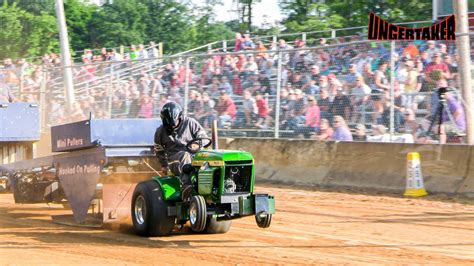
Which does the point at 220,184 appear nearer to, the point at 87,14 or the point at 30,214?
the point at 30,214

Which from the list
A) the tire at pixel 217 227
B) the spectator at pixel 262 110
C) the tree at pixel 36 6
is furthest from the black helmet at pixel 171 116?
the tree at pixel 36 6

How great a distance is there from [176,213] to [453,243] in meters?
3.33

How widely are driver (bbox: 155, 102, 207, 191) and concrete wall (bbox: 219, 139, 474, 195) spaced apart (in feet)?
17.6

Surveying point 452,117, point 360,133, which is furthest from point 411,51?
point 360,133

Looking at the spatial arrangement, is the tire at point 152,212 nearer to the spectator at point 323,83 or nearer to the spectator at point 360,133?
the spectator at point 360,133

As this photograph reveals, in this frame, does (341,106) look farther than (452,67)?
Yes

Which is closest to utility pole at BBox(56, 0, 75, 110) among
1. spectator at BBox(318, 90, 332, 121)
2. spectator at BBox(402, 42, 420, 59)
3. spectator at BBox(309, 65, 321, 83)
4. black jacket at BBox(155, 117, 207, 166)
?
spectator at BBox(309, 65, 321, 83)

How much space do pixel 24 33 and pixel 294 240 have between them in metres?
34.7

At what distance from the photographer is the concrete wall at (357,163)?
572 inches

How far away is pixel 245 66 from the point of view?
17.9 meters

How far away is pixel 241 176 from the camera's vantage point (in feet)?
33.4

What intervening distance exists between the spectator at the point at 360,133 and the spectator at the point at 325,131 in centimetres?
59

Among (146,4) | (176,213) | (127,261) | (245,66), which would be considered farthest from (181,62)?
(146,4)

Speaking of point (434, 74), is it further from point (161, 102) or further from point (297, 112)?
point (161, 102)
